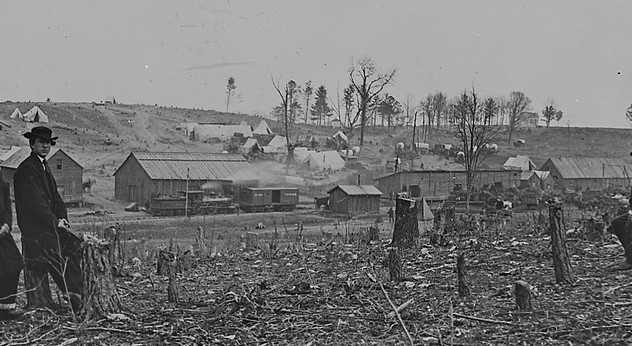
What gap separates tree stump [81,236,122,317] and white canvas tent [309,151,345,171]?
5133 centimetres

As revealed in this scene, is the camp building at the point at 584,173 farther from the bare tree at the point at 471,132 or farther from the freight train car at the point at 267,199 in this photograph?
the freight train car at the point at 267,199

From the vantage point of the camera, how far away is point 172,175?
40188 millimetres

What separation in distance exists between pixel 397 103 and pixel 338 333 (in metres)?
91.7

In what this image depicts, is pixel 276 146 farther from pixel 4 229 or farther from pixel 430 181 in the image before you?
pixel 4 229

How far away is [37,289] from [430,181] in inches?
1601

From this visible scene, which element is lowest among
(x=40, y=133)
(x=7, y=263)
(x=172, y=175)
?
(x=7, y=263)

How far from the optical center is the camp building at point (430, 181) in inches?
1788

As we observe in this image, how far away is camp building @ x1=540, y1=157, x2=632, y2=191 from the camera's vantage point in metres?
52.2

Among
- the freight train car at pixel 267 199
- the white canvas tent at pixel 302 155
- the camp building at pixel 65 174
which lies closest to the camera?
the camp building at pixel 65 174

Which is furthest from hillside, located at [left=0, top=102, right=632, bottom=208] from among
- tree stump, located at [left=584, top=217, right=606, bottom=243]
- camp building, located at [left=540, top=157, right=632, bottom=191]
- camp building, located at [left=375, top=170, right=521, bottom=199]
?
tree stump, located at [left=584, top=217, right=606, bottom=243]

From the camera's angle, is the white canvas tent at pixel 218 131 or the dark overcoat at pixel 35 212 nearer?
the dark overcoat at pixel 35 212

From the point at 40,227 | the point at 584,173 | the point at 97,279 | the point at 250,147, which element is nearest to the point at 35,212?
the point at 40,227

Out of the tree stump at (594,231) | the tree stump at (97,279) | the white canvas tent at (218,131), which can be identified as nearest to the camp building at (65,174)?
the tree stump at (594,231)

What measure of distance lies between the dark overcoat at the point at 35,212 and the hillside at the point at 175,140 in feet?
125
